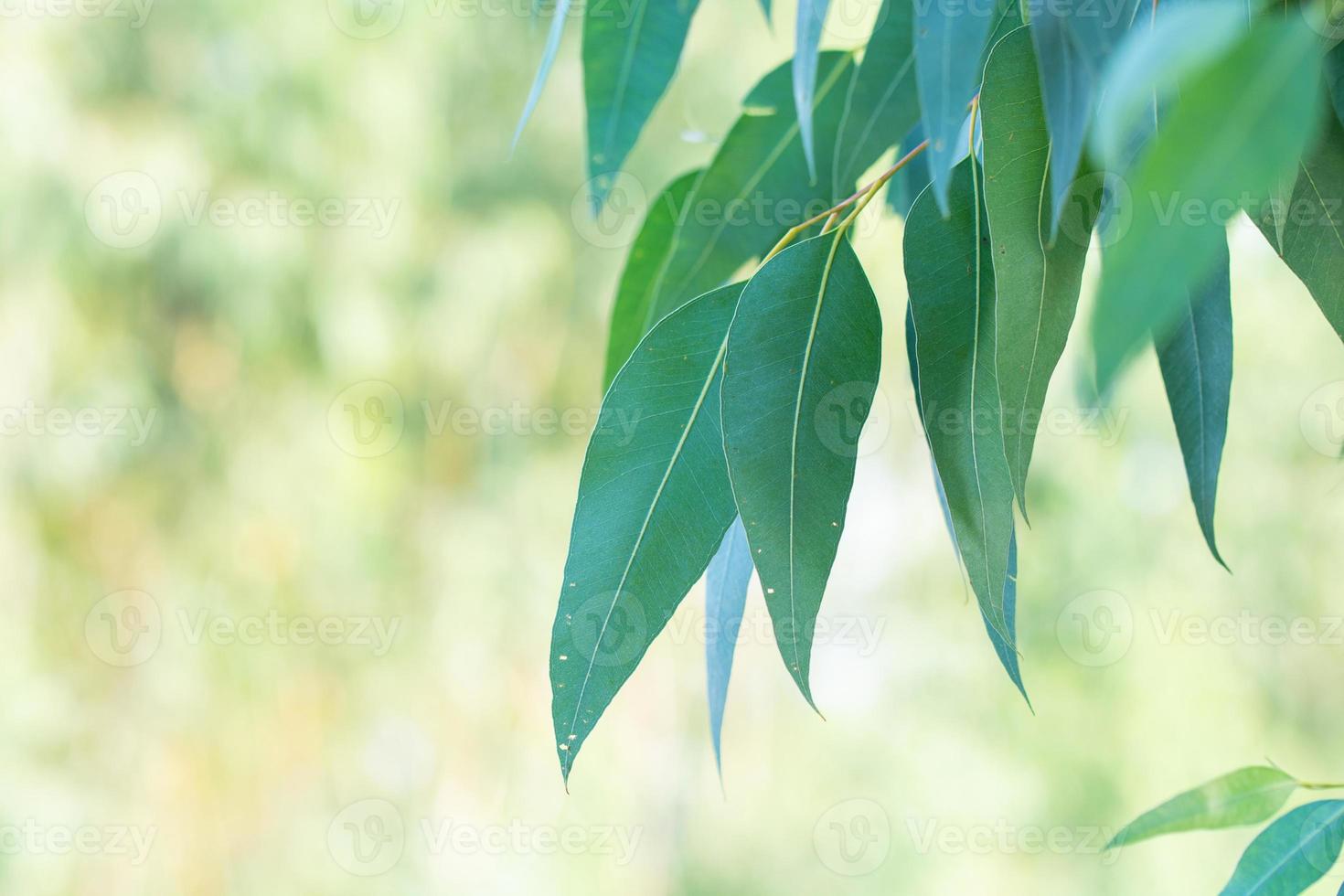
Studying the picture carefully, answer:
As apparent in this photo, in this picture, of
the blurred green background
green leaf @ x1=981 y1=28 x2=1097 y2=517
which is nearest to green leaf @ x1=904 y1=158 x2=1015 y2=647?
green leaf @ x1=981 y1=28 x2=1097 y2=517

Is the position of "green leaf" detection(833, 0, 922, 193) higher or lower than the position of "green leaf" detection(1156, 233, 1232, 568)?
higher

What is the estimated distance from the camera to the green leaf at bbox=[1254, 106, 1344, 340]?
0.34 metres

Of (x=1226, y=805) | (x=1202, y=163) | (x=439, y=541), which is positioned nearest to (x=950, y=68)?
(x=1202, y=163)

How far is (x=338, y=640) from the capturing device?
8.08 feet

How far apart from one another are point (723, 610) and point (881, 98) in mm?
240

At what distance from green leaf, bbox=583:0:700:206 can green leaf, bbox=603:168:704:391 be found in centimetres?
7

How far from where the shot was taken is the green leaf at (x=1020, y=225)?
12.2 inches

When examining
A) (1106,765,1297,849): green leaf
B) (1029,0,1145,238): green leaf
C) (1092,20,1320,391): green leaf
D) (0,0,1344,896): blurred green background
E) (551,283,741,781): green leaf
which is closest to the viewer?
(1092,20,1320,391): green leaf

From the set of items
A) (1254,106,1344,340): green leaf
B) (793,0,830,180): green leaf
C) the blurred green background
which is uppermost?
(793,0,830,180): green leaf

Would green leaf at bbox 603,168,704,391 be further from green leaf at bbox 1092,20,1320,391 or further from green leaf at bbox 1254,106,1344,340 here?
green leaf at bbox 1092,20,1320,391

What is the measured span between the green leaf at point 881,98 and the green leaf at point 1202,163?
1.08 ft

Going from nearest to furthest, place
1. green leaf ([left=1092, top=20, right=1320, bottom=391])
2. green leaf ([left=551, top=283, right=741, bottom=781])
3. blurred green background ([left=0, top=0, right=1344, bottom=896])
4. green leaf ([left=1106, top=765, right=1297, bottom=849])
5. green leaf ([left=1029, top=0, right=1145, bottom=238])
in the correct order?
1. green leaf ([left=1092, top=20, right=1320, bottom=391])
2. green leaf ([left=1029, top=0, right=1145, bottom=238])
3. green leaf ([left=551, top=283, right=741, bottom=781])
4. green leaf ([left=1106, top=765, right=1297, bottom=849])
5. blurred green background ([left=0, top=0, right=1344, bottom=896])

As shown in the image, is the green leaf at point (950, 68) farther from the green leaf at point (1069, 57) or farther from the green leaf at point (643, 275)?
the green leaf at point (643, 275)

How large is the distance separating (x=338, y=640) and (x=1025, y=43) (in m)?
2.39
